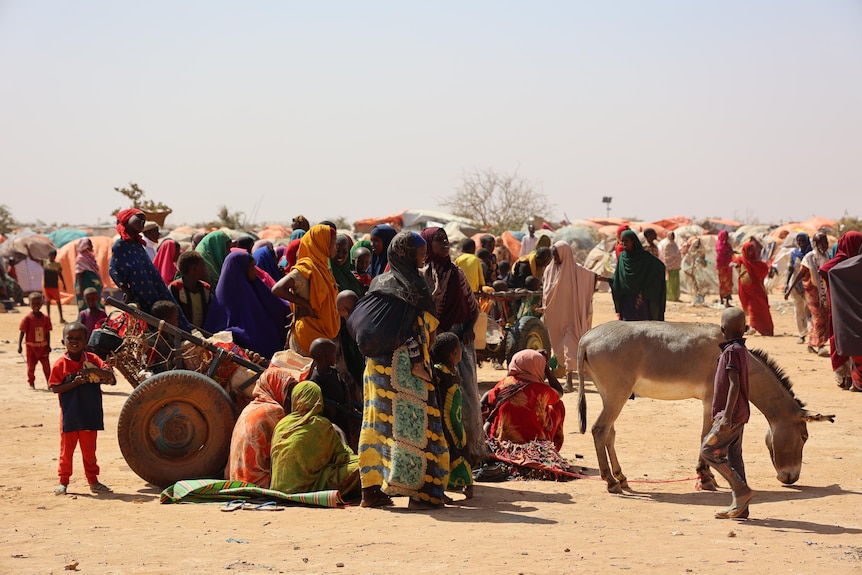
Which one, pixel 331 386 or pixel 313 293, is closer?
pixel 331 386

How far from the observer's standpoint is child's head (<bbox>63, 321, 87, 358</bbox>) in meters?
8.07

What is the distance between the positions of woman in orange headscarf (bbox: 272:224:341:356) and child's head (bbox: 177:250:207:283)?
900 mm

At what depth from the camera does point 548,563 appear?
5723 mm

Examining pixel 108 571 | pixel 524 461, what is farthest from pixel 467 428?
pixel 108 571

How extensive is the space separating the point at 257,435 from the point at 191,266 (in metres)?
2.06

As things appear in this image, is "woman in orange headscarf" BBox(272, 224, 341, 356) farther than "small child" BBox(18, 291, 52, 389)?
No

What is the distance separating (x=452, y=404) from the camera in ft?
25.1

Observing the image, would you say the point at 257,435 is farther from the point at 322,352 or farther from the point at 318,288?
the point at 318,288

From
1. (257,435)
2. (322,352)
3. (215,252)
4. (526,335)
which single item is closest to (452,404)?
(322,352)

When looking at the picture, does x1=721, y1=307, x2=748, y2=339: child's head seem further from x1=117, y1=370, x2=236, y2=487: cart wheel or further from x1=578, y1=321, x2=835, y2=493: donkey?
x1=117, y1=370, x2=236, y2=487: cart wheel

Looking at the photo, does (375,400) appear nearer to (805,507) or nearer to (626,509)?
(626,509)

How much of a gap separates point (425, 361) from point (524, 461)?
5.51 ft

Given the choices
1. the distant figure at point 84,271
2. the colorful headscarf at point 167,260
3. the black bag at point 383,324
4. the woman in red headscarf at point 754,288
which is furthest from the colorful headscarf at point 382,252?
the woman in red headscarf at point 754,288

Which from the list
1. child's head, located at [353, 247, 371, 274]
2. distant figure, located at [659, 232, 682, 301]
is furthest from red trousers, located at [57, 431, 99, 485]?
distant figure, located at [659, 232, 682, 301]
